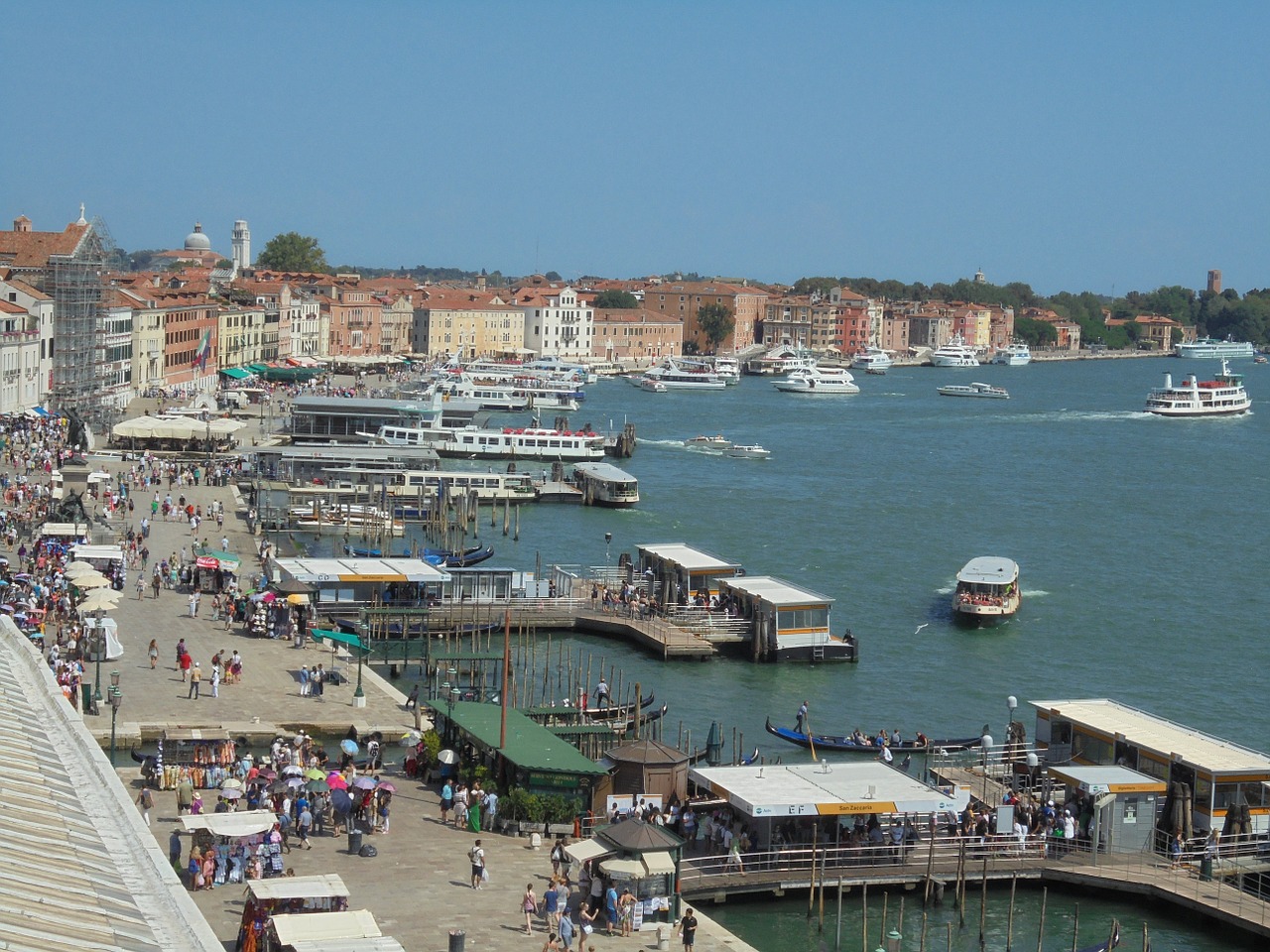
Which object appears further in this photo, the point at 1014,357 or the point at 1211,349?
the point at 1211,349

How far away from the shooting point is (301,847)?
1269 cm

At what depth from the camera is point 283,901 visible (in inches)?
413

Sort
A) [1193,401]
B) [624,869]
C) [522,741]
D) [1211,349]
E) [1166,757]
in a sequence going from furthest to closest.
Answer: [1211,349], [1193,401], [1166,757], [522,741], [624,869]

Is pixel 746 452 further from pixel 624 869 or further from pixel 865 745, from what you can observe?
pixel 624 869

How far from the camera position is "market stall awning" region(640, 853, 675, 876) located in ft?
38.3

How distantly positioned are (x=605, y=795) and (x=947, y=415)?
59613 millimetres

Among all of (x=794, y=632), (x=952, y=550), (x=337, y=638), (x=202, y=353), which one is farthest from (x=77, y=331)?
(x=794, y=632)

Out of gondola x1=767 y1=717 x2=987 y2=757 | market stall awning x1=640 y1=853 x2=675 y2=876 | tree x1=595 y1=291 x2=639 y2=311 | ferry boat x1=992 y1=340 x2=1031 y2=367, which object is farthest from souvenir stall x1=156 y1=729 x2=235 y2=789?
ferry boat x1=992 y1=340 x2=1031 y2=367

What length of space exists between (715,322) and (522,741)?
304ft

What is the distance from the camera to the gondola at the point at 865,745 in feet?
58.3

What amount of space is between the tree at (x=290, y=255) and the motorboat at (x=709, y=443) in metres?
55.3

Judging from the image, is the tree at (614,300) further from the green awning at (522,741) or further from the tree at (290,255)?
the green awning at (522,741)

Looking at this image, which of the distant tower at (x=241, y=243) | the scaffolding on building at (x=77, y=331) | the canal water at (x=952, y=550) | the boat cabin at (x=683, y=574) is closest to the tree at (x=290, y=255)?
the distant tower at (x=241, y=243)

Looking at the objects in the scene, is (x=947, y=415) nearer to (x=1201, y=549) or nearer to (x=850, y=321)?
(x=1201, y=549)
